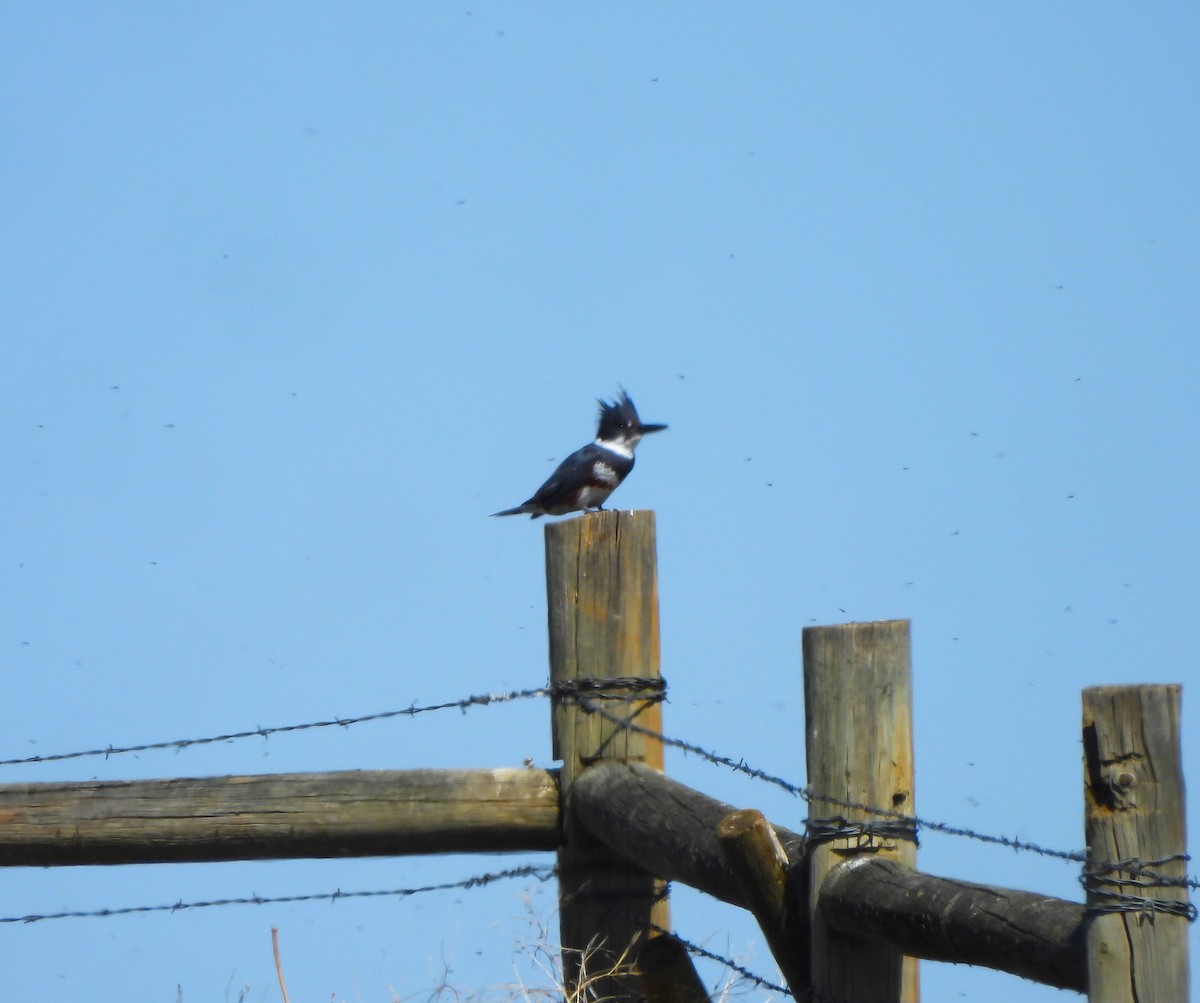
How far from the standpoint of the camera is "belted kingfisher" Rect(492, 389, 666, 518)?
7723 mm

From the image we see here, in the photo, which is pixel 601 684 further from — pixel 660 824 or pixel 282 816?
pixel 282 816

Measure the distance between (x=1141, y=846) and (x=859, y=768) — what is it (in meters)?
0.73

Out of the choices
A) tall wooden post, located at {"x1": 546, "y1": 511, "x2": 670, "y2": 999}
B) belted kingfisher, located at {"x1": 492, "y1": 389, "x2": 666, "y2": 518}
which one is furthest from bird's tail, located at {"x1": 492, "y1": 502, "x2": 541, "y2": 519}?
tall wooden post, located at {"x1": 546, "y1": 511, "x2": 670, "y2": 999}

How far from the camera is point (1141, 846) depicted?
2.28 meters

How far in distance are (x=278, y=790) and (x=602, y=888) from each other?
2.89 ft

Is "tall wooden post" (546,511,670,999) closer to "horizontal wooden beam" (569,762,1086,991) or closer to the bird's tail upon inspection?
"horizontal wooden beam" (569,762,1086,991)

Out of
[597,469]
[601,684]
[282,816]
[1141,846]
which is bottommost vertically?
[282,816]

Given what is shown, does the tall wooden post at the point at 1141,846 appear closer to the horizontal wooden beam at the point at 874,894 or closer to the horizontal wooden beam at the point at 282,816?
the horizontal wooden beam at the point at 874,894

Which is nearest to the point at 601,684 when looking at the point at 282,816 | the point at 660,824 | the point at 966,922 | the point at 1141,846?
the point at 660,824

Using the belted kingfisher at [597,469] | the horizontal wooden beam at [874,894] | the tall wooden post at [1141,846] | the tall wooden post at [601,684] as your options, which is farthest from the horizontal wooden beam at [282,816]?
the belted kingfisher at [597,469]

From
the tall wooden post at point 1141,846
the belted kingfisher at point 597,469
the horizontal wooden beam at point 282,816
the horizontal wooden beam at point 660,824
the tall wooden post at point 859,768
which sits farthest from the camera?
the belted kingfisher at point 597,469

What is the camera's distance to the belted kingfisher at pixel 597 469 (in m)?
7.72

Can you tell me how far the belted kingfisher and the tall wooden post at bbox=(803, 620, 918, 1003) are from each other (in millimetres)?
4601

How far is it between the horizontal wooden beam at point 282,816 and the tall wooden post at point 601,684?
137mm
